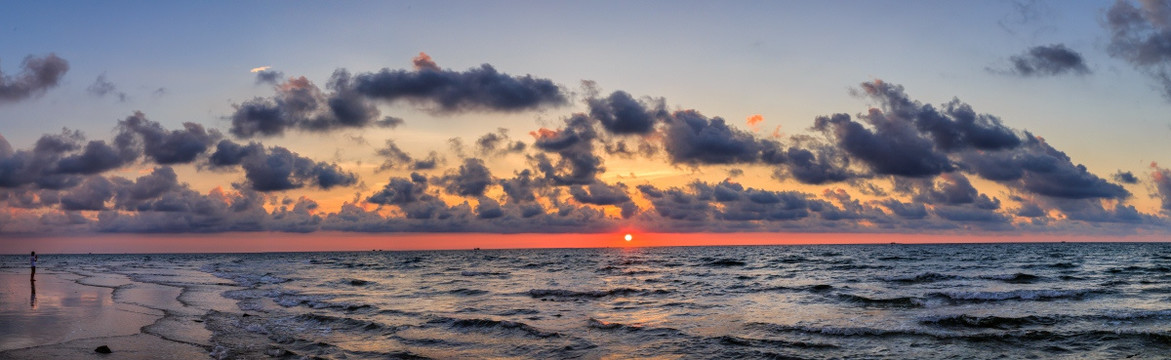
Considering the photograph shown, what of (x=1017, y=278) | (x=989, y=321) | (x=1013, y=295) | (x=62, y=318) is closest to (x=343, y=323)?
(x=62, y=318)

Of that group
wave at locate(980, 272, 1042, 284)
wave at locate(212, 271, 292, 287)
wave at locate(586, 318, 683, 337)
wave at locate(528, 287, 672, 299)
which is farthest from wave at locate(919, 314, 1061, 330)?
wave at locate(212, 271, 292, 287)

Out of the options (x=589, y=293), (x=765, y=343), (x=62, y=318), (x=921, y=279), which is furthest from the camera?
(x=921, y=279)

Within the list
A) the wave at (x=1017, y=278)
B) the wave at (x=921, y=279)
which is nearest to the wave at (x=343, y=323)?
the wave at (x=921, y=279)

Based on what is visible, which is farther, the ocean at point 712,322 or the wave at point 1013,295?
the wave at point 1013,295

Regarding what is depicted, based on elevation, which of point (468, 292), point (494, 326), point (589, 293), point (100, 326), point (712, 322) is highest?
point (100, 326)

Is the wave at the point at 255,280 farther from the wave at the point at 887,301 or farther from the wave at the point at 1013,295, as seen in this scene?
the wave at the point at 1013,295

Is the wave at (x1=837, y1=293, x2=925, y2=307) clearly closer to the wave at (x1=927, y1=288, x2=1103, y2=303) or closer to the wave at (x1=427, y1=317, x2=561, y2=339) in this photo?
the wave at (x1=927, y1=288, x2=1103, y2=303)

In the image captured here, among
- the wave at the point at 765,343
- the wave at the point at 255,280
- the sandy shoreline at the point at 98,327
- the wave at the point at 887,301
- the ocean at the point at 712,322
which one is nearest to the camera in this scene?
the sandy shoreline at the point at 98,327

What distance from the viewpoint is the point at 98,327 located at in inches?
957

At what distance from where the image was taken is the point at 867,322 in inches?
1030

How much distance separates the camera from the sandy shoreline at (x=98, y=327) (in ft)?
63.0

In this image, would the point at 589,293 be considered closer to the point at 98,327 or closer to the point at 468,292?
the point at 468,292

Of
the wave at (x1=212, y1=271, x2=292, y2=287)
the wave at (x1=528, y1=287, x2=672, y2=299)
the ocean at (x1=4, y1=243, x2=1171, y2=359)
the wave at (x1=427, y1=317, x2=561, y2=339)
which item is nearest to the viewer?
the ocean at (x1=4, y1=243, x2=1171, y2=359)

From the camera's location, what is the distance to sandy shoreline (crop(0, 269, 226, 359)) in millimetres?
19188
